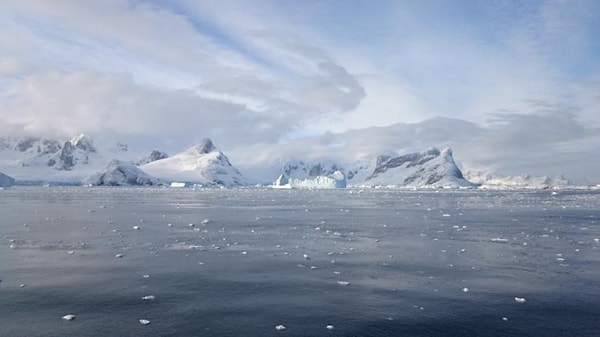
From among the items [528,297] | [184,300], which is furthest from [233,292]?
[528,297]

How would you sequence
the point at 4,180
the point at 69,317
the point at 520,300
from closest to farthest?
the point at 69,317
the point at 520,300
the point at 4,180

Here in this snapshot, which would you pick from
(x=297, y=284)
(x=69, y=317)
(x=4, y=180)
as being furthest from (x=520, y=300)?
(x=4, y=180)

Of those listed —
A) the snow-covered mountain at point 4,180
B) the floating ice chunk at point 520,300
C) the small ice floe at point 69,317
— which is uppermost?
the snow-covered mountain at point 4,180

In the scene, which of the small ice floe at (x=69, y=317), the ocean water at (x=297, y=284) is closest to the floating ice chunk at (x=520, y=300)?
the ocean water at (x=297, y=284)

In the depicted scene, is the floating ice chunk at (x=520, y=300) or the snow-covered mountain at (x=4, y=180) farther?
the snow-covered mountain at (x=4, y=180)

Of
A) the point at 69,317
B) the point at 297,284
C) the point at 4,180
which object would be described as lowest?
the point at 69,317

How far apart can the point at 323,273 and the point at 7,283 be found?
40.3 ft

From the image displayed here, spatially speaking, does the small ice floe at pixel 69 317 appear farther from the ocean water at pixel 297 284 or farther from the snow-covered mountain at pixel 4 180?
the snow-covered mountain at pixel 4 180

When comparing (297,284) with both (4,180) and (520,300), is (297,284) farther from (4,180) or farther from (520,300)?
(4,180)

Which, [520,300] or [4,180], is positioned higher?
[4,180]

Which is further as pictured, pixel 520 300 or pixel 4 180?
pixel 4 180

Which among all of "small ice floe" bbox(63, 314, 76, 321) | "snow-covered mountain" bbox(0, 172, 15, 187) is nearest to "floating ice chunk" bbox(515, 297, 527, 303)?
"small ice floe" bbox(63, 314, 76, 321)

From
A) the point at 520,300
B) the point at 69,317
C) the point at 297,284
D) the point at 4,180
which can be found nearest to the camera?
the point at 69,317

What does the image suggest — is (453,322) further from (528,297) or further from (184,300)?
(184,300)
